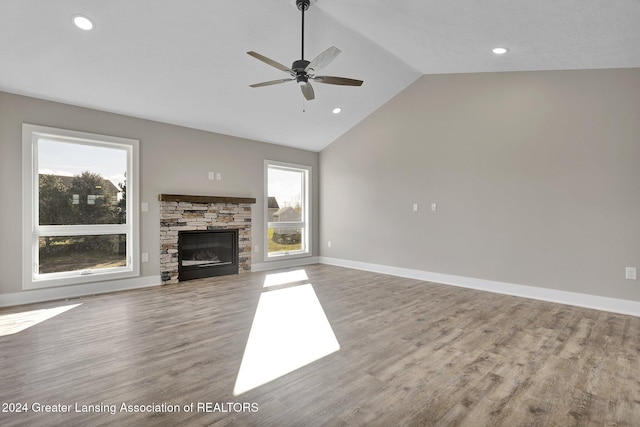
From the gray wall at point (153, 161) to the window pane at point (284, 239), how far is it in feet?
1.03

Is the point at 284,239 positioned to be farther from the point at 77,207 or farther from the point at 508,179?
the point at 508,179

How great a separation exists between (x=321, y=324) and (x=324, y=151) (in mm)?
4704

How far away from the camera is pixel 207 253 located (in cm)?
585

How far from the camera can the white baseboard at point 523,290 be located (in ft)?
12.8

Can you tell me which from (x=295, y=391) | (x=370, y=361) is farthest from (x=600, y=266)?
(x=295, y=391)

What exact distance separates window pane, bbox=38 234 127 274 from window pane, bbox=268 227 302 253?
8.66ft

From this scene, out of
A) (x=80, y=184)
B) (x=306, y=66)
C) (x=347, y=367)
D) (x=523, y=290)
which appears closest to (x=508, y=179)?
(x=523, y=290)

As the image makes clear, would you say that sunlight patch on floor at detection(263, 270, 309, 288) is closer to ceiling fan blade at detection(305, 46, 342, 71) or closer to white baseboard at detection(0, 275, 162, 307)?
white baseboard at detection(0, 275, 162, 307)

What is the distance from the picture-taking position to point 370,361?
2.55m

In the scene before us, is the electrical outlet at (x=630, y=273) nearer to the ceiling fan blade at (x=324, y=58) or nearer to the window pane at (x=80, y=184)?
the ceiling fan blade at (x=324, y=58)

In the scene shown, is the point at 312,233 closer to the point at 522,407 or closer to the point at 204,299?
the point at 204,299

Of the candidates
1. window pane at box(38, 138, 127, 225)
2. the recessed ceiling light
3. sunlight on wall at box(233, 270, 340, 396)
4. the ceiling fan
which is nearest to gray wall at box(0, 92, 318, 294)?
window pane at box(38, 138, 127, 225)

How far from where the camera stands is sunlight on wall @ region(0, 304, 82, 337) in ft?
10.5

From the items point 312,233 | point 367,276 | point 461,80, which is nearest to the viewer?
point 461,80
